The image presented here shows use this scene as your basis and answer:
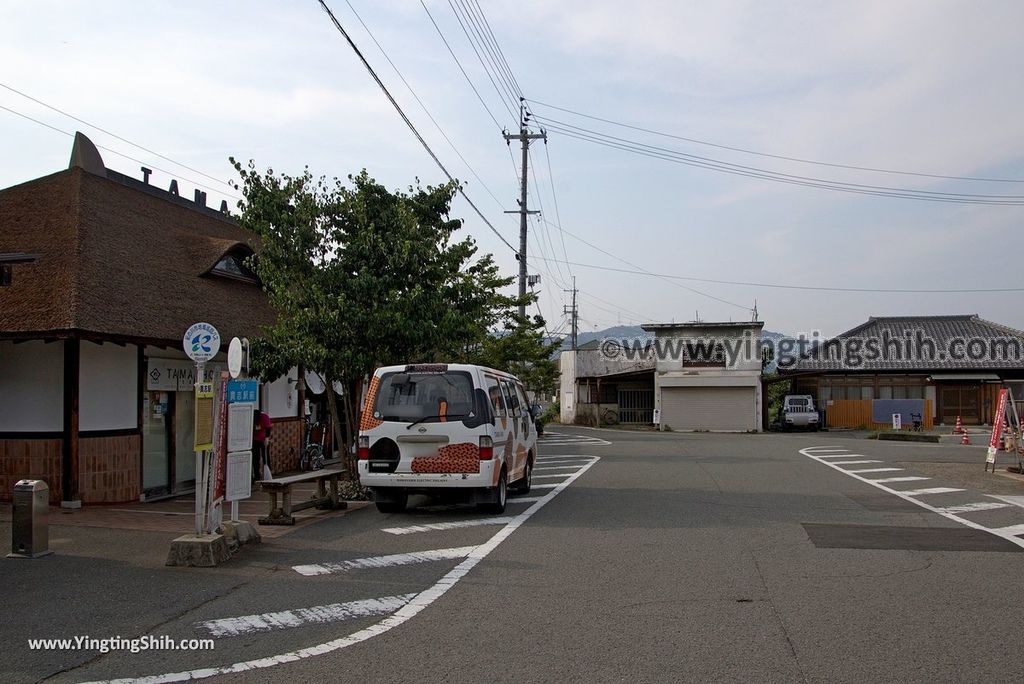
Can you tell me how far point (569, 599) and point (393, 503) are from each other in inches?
216

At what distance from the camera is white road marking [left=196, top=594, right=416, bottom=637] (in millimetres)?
6426

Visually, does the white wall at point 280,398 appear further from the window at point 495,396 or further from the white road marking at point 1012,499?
the white road marking at point 1012,499

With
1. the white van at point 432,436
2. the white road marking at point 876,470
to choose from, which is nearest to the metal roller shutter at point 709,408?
the white road marking at point 876,470

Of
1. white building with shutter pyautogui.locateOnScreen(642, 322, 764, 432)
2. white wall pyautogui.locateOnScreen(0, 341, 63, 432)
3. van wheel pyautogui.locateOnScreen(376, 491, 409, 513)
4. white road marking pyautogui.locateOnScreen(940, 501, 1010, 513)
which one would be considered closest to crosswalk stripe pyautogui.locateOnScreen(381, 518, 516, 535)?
van wheel pyautogui.locateOnScreen(376, 491, 409, 513)

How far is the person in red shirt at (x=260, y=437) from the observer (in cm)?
1642

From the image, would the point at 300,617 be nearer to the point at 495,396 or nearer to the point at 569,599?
the point at 569,599

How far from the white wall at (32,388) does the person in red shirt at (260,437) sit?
3.96 metres

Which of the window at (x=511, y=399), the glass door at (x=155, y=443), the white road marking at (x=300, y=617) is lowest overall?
the white road marking at (x=300, y=617)

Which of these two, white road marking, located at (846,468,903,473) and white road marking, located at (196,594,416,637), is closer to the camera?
white road marking, located at (196,594,416,637)

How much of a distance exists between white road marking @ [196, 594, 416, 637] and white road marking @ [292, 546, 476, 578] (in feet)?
4.53

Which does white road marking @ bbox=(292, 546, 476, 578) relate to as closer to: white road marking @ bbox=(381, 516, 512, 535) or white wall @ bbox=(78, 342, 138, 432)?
A: white road marking @ bbox=(381, 516, 512, 535)

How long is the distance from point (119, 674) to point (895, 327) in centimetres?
5194

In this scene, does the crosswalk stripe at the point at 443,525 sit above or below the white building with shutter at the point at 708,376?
below

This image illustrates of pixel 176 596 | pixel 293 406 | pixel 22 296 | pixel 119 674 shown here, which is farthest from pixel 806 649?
pixel 293 406
